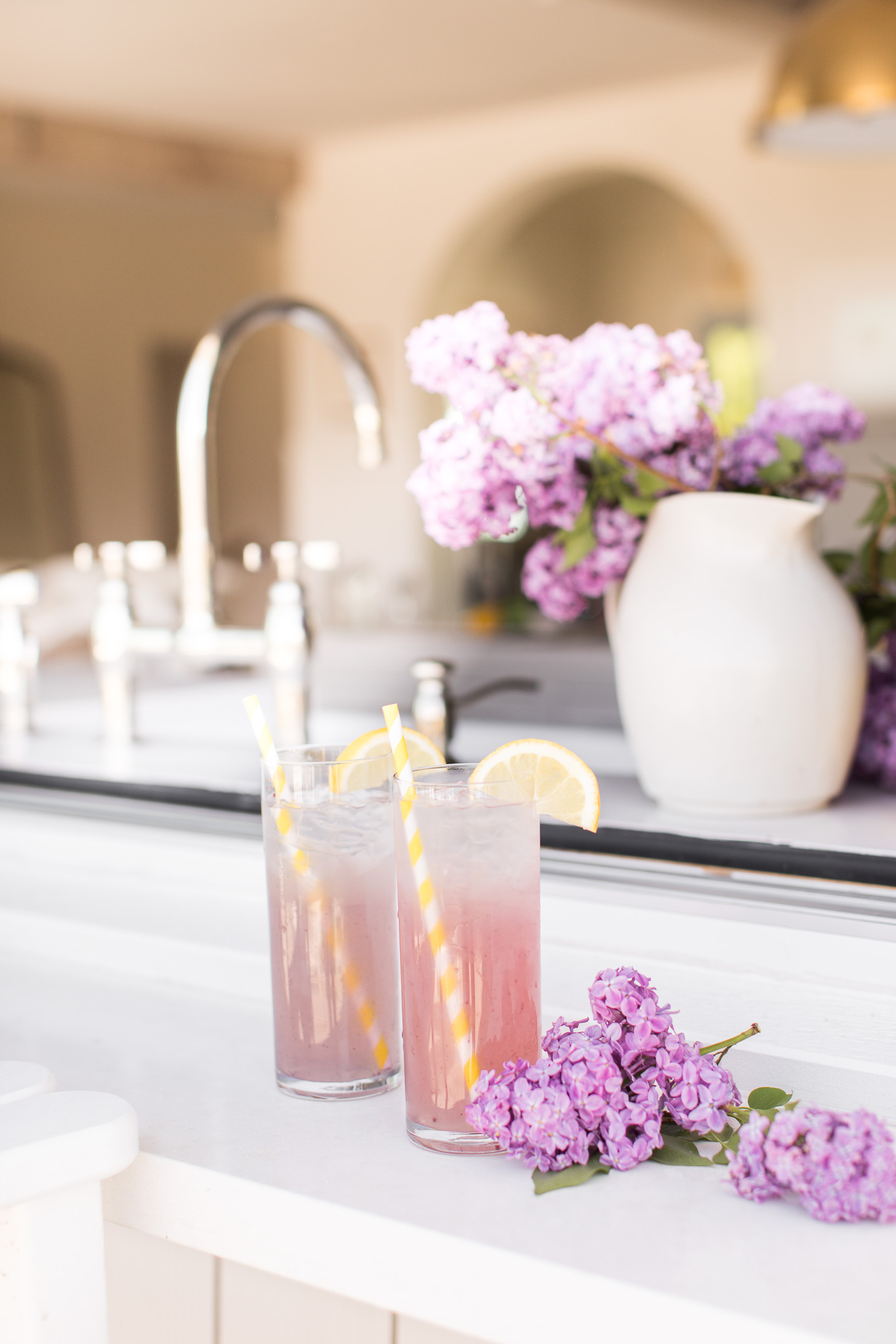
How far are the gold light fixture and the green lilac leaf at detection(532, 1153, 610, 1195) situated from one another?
207cm

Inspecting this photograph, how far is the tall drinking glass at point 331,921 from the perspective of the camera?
73 centimetres

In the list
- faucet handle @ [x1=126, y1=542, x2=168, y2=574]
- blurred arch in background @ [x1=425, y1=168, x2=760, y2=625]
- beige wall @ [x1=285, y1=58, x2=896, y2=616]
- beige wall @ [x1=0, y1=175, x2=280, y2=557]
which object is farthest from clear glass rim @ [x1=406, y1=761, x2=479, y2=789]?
beige wall @ [x1=0, y1=175, x2=280, y2=557]

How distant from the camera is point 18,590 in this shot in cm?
152

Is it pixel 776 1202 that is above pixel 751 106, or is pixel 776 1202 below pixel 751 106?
below

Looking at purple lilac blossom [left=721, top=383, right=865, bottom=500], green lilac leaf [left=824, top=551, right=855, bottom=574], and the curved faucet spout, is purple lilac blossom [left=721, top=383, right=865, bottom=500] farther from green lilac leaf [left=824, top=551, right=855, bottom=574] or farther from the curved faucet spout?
the curved faucet spout

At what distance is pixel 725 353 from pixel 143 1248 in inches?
168

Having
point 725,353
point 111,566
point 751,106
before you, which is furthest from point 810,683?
point 725,353

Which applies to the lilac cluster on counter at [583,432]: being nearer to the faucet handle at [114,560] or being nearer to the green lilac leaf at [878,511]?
the green lilac leaf at [878,511]

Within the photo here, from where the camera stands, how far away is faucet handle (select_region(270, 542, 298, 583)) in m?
1.25

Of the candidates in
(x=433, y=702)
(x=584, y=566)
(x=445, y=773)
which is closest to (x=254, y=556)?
(x=433, y=702)

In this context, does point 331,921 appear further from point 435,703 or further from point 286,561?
point 286,561

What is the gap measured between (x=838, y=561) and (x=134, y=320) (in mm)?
4185

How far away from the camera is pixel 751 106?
416 cm

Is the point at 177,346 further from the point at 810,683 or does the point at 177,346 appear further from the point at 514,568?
the point at 810,683
